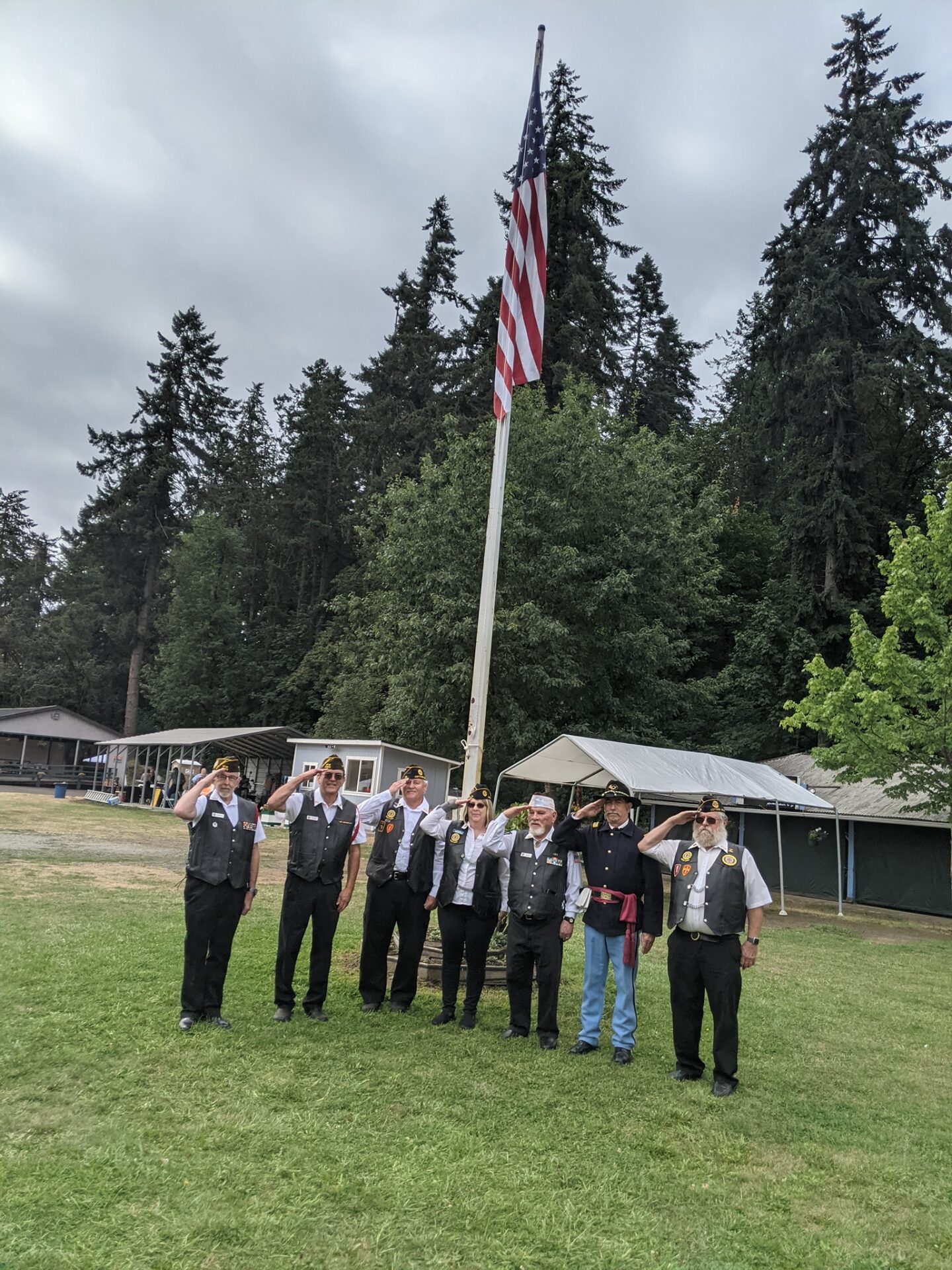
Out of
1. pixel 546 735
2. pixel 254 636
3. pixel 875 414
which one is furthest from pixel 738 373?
pixel 254 636

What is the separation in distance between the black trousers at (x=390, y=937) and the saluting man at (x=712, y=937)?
1824 millimetres

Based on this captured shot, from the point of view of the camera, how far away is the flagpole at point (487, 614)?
7434mm

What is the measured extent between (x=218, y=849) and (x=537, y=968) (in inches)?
85.5

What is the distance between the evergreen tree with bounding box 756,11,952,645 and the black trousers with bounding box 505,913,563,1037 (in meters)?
21.4

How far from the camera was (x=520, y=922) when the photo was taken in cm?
567

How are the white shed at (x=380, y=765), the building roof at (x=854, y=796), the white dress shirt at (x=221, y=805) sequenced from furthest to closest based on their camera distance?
the white shed at (x=380, y=765) → the building roof at (x=854, y=796) → the white dress shirt at (x=221, y=805)

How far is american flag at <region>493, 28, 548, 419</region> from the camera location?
8.15m

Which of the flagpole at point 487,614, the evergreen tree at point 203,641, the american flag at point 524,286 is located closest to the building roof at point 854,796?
the flagpole at point 487,614

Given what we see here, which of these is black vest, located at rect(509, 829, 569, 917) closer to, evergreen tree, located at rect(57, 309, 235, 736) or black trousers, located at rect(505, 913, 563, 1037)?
black trousers, located at rect(505, 913, 563, 1037)

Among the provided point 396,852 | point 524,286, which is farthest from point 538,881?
point 524,286

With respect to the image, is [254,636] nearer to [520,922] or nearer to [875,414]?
[875,414]

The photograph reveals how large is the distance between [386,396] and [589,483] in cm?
1683

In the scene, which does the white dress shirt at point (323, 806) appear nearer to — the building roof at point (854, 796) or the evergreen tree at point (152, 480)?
the building roof at point (854, 796)

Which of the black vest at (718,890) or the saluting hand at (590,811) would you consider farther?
the saluting hand at (590,811)
